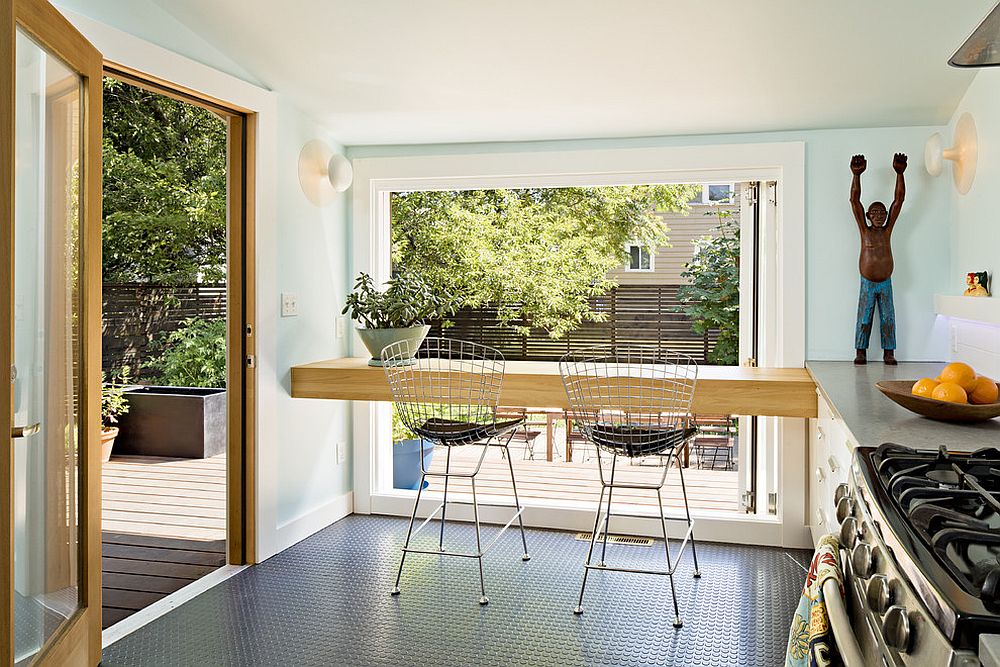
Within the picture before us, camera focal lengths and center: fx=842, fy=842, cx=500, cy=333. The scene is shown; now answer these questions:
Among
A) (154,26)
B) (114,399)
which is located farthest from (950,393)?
(114,399)

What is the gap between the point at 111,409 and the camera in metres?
6.05

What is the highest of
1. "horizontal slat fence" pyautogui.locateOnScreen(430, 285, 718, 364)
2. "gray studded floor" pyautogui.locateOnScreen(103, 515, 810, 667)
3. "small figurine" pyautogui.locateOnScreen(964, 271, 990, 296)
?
"small figurine" pyautogui.locateOnScreen(964, 271, 990, 296)

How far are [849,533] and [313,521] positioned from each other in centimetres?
318

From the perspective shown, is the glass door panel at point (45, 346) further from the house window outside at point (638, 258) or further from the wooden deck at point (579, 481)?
the house window outside at point (638, 258)

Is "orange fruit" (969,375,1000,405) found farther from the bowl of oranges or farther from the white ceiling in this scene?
the white ceiling

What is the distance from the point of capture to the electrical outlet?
12.8ft

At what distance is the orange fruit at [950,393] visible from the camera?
2.24 metres

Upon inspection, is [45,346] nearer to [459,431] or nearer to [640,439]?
[459,431]

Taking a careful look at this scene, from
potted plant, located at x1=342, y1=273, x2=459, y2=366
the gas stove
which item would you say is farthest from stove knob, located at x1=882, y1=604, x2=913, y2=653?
potted plant, located at x1=342, y1=273, x2=459, y2=366

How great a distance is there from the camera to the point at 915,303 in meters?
3.85

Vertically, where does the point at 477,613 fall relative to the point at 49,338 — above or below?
below

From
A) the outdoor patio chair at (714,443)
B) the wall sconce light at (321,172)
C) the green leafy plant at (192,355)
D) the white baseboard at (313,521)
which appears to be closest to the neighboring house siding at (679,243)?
the outdoor patio chair at (714,443)

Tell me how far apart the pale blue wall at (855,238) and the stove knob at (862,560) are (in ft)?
9.12

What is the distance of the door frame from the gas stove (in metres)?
2.74
